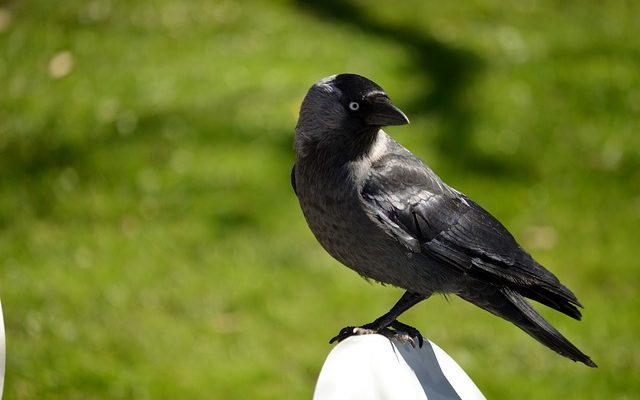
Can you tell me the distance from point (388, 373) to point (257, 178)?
389 cm

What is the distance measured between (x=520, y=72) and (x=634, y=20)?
138 cm

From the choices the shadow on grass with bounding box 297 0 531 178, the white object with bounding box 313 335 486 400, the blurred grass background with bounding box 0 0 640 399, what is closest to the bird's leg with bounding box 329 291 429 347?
the white object with bounding box 313 335 486 400

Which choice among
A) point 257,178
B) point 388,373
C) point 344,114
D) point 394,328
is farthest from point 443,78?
point 388,373

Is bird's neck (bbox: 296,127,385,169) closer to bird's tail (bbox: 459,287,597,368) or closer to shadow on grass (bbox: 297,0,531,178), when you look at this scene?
bird's tail (bbox: 459,287,597,368)

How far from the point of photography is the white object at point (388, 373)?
238 cm


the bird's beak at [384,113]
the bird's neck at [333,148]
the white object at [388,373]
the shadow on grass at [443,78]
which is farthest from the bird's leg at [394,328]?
the shadow on grass at [443,78]

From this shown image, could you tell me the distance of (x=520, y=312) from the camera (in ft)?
10.3

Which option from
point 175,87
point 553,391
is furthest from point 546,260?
point 175,87

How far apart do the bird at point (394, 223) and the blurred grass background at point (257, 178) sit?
2.00 meters

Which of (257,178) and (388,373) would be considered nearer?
(388,373)

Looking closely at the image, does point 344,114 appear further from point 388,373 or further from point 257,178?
point 257,178

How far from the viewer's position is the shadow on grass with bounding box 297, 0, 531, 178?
6516 millimetres

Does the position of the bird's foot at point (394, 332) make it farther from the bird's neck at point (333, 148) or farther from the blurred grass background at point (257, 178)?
the blurred grass background at point (257, 178)

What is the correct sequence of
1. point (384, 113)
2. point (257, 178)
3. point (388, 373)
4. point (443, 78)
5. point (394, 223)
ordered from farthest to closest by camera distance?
point (443, 78) < point (257, 178) < point (394, 223) < point (384, 113) < point (388, 373)
